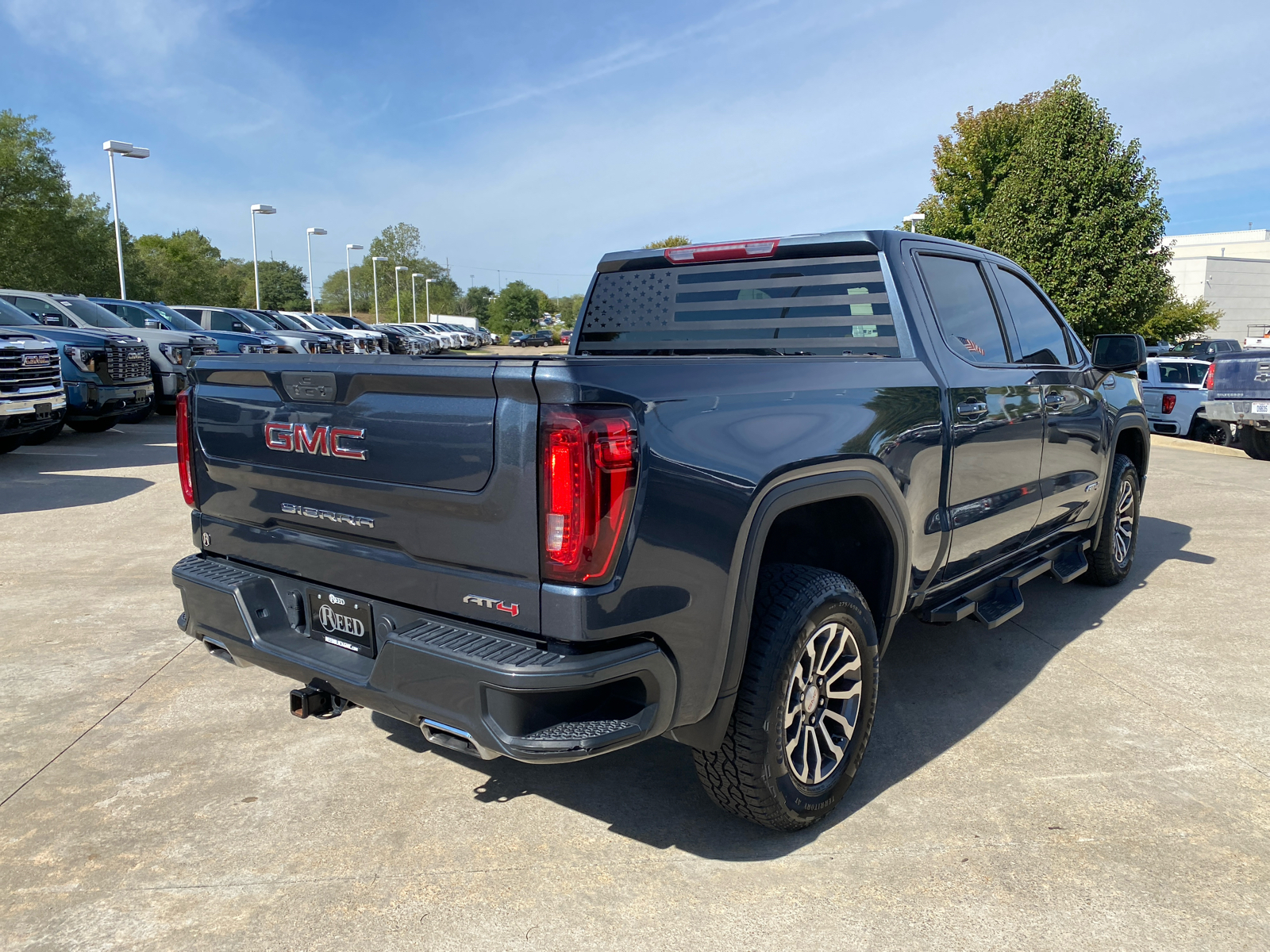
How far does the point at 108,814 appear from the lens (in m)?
3.02

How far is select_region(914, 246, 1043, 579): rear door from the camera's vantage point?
364 cm

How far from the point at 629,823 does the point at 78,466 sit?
9.36 metres

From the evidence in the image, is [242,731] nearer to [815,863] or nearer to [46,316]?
[815,863]

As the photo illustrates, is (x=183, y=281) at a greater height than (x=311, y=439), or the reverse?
(x=183, y=281)

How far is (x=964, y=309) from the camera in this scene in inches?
158

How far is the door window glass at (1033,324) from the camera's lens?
14.7 feet

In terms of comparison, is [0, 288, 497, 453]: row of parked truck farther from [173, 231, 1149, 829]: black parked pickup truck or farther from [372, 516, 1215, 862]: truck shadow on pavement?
[372, 516, 1215, 862]: truck shadow on pavement

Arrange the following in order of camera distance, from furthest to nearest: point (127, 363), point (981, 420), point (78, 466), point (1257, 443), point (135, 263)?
point (135, 263)
point (1257, 443)
point (127, 363)
point (78, 466)
point (981, 420)

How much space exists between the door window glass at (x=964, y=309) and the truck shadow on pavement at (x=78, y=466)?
734 cm

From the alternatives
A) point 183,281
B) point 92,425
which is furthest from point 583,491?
point 183,281

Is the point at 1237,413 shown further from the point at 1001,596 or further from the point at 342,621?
the point at 342,621

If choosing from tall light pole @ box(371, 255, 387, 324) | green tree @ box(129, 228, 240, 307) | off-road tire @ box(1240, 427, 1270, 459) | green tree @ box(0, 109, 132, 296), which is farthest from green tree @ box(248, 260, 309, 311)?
off-road tire @ box(1240, 427, 1270, 459)

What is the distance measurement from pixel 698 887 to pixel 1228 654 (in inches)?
134

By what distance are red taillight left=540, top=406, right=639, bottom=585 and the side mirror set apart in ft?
11.5
